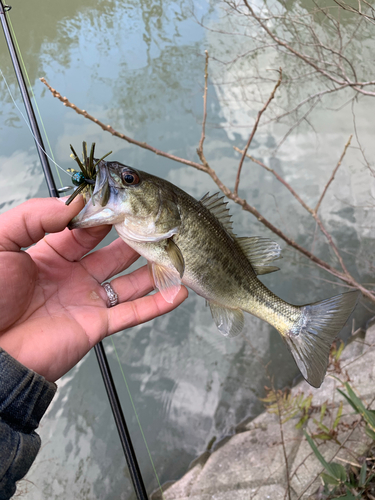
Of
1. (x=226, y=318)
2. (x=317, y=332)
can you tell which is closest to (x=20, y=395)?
(x=226, y=318)

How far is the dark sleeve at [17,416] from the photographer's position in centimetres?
123

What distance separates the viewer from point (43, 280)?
176 cm

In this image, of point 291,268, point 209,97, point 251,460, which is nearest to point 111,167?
point 251,460

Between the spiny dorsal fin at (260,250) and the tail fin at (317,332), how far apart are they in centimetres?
32

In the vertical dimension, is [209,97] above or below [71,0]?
below

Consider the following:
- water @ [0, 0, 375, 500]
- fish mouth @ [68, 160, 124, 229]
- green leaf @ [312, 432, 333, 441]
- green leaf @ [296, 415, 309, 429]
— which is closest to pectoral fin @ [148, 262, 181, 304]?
fish mouth @ [68, 160, 124, 229]

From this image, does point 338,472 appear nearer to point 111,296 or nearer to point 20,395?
point 111,296

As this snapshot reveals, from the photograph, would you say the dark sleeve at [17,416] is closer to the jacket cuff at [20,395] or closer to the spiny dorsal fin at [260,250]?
the jacket cuff at [20,395]

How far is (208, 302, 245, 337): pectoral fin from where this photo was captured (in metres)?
1.90

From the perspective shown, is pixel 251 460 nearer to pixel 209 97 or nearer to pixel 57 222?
pixel 57 222

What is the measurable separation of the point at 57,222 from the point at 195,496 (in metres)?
2.96

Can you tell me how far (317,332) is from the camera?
5.96 ft

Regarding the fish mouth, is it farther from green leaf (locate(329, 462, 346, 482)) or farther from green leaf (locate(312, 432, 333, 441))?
green leaf (locate(312, 432, 333, 441))

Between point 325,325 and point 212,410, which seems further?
point 212,410
